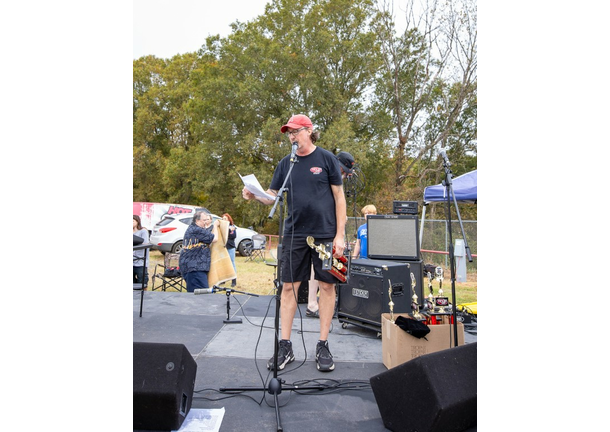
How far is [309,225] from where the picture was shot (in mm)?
2768

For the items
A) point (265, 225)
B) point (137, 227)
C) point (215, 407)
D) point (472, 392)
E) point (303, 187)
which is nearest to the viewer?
point (472, 392)

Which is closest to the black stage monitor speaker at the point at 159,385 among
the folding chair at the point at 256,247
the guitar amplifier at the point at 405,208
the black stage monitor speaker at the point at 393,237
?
the black stage monitor speaker at the point at 393,237

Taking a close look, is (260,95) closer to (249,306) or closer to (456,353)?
(249,306)

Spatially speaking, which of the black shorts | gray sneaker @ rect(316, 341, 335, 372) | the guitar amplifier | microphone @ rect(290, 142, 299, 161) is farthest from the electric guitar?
the guitar amplifier

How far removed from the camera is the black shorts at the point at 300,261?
9.04 ft

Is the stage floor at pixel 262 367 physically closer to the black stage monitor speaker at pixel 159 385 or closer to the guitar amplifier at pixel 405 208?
the black stage monitor speaker at pixel 159 385

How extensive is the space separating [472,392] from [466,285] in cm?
711

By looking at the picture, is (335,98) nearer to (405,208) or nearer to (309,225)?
(405,208)

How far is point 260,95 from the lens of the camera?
17406mm

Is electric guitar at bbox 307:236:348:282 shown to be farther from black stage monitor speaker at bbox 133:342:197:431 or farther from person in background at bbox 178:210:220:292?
person in background at bbox 178:210:220:292

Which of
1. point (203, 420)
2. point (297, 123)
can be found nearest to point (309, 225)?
point (297, 123)

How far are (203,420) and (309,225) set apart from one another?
1.32m

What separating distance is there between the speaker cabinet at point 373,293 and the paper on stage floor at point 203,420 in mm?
1947
